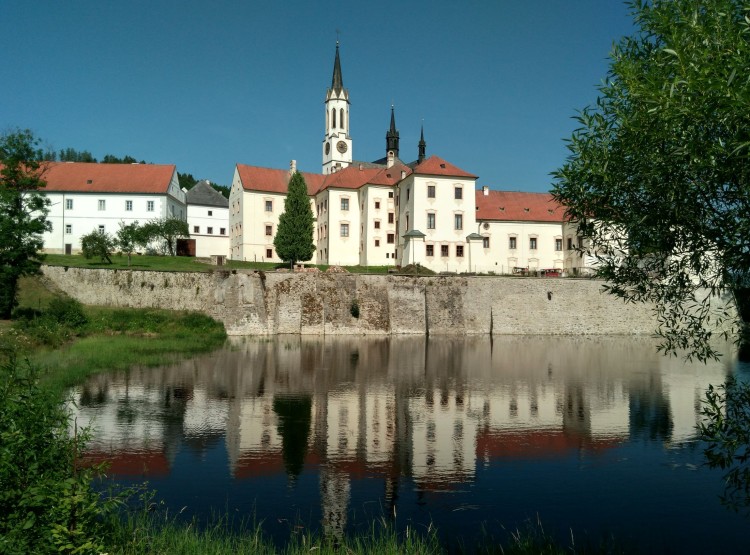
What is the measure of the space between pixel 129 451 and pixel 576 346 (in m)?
32.9

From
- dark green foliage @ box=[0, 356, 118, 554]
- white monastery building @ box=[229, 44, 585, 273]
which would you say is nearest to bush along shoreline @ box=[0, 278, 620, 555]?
dark green foliage @ box=[0, 356, 118, 554]

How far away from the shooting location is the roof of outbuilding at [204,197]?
7731 cm

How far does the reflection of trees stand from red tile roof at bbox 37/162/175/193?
169 ft

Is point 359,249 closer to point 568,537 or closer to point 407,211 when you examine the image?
point 407,211

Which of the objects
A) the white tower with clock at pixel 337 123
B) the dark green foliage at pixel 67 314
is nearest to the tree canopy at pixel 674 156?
the dark green foliage at pixel 67 314

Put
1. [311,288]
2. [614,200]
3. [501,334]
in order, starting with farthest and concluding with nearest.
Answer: [501,334] → [311,288] → [614,200]

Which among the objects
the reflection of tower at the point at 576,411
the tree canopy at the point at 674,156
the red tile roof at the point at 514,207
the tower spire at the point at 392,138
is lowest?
the reflection of tower at the point at 576,411

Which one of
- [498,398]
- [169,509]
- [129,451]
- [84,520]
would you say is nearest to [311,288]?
[498,398]

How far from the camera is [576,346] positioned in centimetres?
4109

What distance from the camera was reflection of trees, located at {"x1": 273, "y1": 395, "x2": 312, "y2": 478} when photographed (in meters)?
14.1

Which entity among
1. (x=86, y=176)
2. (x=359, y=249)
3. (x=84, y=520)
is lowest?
(x=84, y=520)

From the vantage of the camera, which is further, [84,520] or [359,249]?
[359,249]

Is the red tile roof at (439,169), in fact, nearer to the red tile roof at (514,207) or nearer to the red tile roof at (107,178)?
the red tile roof at (514,207)

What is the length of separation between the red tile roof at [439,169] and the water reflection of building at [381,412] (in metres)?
29.2
